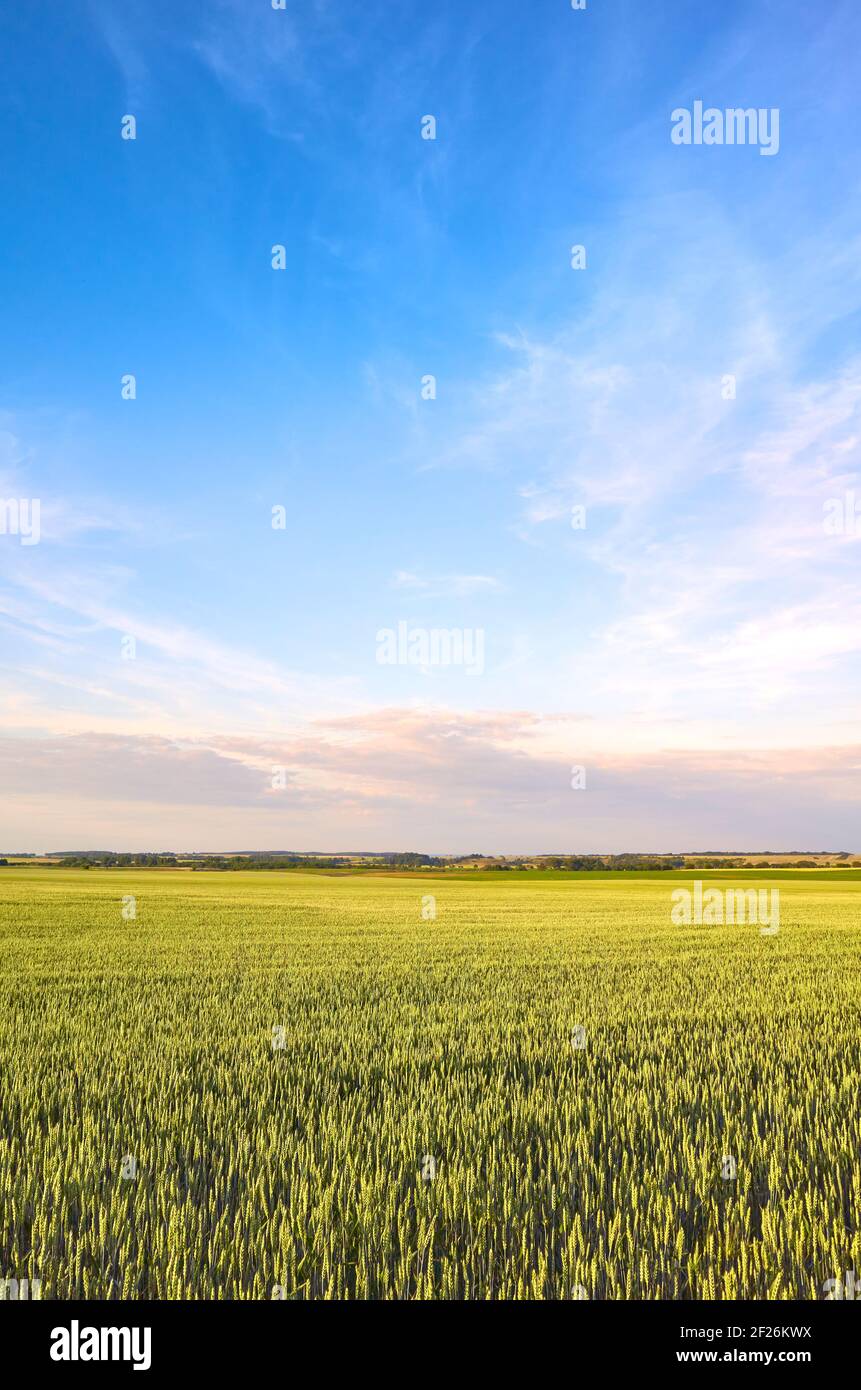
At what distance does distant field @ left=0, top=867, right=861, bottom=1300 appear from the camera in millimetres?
4191

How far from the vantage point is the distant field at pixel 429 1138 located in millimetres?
4191

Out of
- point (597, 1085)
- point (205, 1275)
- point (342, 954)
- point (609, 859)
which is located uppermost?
point (205, 1275)

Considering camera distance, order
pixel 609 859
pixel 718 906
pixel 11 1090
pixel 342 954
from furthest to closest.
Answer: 1. pixel 609 859
2. pixel 718 906
3. pixel 342 954
4. pixel 11 1090

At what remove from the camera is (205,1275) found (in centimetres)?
396

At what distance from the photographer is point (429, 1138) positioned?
6.07 m

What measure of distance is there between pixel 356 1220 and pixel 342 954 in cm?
1620
